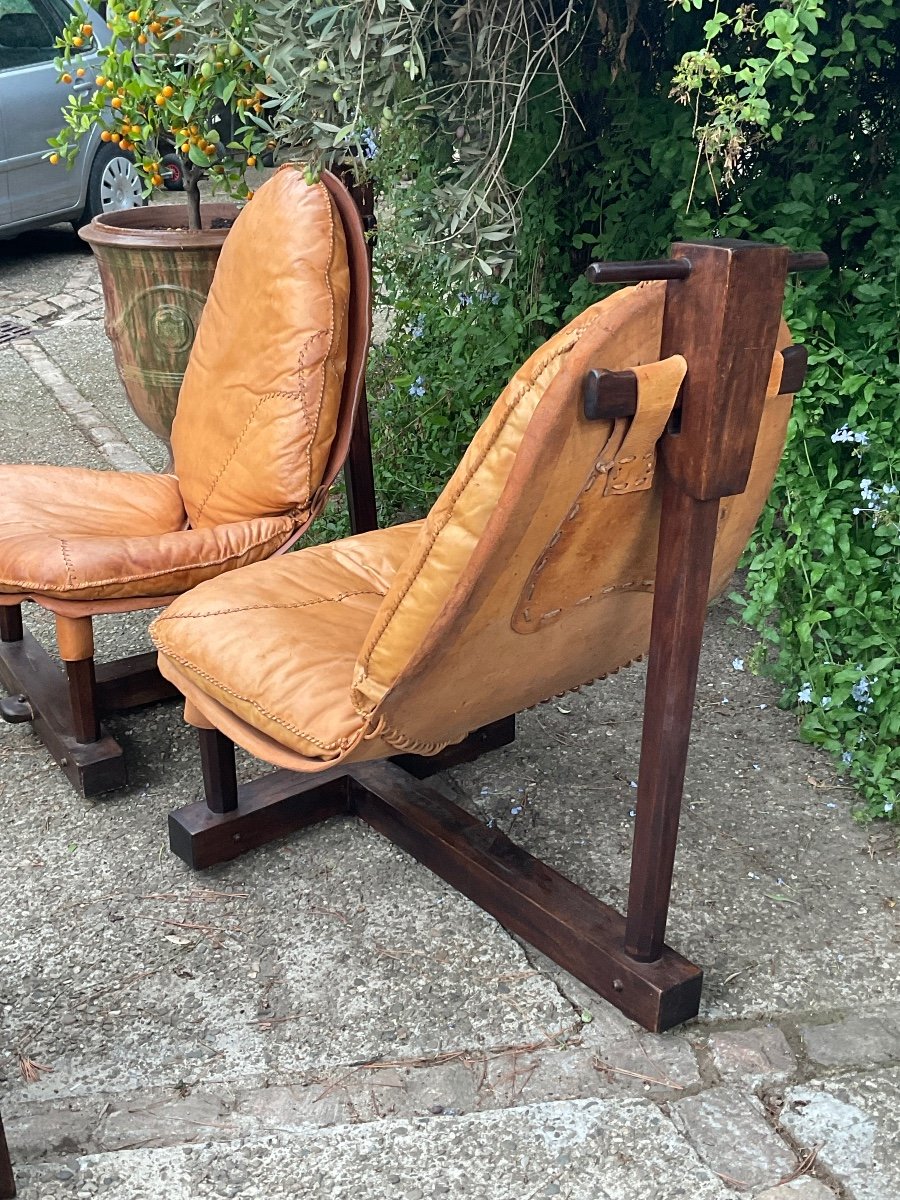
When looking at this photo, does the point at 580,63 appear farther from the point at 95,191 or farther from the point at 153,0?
the point at 95,191

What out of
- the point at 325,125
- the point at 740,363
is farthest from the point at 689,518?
the point at 325,125

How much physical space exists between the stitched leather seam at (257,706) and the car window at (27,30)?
6.36 m

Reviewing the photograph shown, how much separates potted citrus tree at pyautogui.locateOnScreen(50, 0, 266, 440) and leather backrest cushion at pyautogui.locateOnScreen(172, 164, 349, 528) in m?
0.51

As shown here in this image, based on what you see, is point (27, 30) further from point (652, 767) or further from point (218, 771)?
point (652, 767)

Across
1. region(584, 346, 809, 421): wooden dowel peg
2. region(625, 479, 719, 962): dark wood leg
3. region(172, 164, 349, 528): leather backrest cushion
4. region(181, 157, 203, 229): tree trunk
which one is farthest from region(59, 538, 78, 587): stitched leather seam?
region(181, 157, 203, 229): tree trunk

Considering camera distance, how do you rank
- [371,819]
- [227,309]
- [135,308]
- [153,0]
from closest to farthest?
1. [371,819]
2. [227,309]
3. [153,0]
4. [135,308]

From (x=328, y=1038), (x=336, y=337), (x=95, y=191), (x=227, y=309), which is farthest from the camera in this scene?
(x=95, y=191)

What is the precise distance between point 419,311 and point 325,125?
169 cm

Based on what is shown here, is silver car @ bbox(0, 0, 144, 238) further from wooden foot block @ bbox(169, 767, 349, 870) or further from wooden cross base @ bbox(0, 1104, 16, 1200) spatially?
wooden cross base @ bbox(0, 1104, 16, 1200)

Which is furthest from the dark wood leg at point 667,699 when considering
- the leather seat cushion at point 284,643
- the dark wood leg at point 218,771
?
the dark wood leg at point 218,771

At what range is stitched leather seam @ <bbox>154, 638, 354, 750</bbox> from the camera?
6.09 ft

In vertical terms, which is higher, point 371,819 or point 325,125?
point 325,125

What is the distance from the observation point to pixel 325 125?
2.35 meters

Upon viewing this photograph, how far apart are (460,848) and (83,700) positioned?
0.92 m
